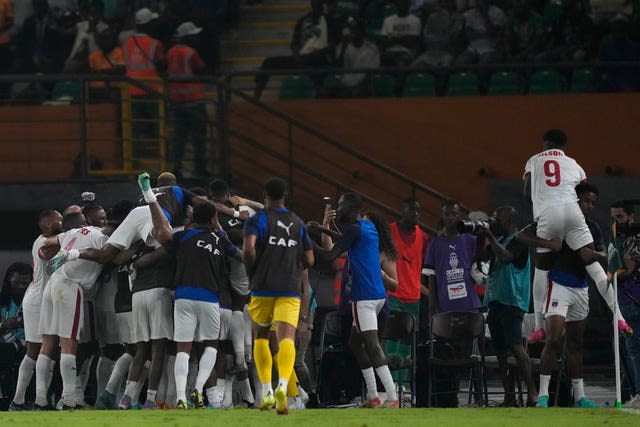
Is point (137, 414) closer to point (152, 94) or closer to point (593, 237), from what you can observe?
point (593, 237)

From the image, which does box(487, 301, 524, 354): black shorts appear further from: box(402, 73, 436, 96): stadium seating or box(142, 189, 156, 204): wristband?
box(402, 73, 436, 96): stadium seating

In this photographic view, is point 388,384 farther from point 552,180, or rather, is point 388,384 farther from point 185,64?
point 185,64

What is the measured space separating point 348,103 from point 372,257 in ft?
22.3

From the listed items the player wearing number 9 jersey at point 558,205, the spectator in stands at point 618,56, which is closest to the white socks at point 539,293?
the player wearing number 9 jersey at point 558,205

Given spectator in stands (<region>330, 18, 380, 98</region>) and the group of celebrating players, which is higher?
spectator in stands (<region>330, 18, 380, 98</region>)

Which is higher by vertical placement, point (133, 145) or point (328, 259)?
point (133, 145)

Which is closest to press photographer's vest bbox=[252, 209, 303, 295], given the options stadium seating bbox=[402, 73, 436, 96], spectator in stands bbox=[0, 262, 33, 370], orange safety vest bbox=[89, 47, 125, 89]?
spectator in stands bbox=[0, 262, 33, 370]

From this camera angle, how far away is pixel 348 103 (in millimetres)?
22922

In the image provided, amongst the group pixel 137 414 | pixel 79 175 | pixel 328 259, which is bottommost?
pixel 137 414

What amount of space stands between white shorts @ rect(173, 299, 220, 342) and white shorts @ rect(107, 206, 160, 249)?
28.1 inches

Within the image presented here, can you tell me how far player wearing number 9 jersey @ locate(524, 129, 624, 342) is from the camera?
15.7 meters

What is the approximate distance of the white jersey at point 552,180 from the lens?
1575 centimetres

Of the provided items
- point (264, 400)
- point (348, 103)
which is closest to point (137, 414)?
point (264, 400)

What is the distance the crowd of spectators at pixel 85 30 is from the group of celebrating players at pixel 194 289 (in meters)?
6.94
